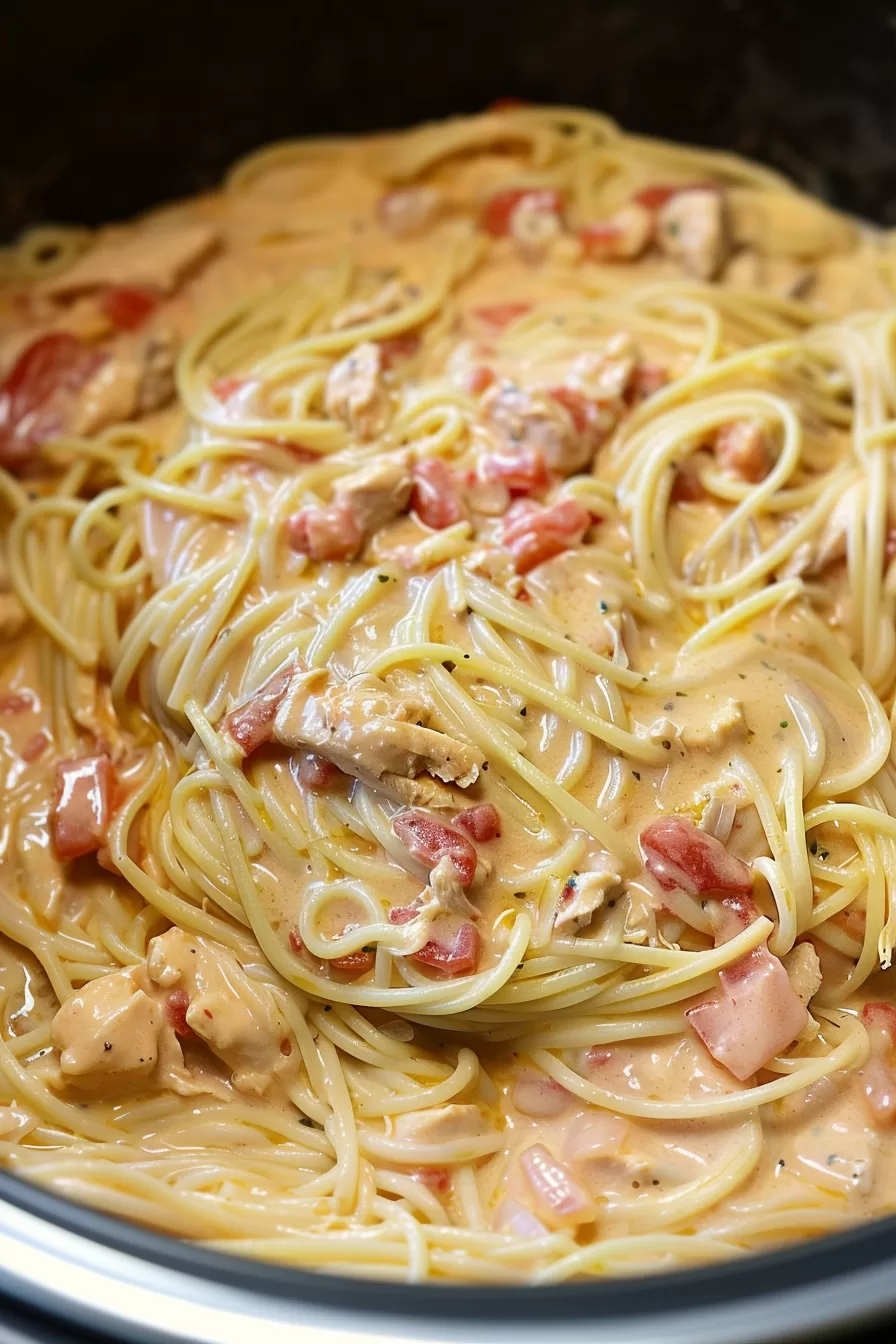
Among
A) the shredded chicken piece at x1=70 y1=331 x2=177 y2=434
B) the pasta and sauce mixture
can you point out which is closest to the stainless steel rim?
the pasta and sauce mixture

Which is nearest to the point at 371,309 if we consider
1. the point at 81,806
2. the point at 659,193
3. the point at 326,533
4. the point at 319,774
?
the point at 326,533

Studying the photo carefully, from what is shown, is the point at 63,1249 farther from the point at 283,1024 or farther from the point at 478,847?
the point at 478,847

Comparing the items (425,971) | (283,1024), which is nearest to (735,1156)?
(425,971)

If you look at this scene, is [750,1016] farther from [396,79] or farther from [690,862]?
[396,79]

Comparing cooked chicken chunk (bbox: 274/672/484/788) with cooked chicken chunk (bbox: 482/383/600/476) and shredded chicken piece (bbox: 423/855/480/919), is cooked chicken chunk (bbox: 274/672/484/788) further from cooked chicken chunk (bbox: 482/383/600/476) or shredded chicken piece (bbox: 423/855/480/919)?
cooked chicken chunk (bbox: 482/383/600/476)

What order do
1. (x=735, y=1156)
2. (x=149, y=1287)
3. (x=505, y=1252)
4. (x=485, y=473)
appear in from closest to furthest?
(x=149, y=1287)
(x=505, y=1252)
(x=735, y=1156)
(x=485, y=473)

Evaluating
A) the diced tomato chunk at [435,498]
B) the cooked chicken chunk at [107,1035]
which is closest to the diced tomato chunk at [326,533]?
the diced tomato chunk at [435,498]
